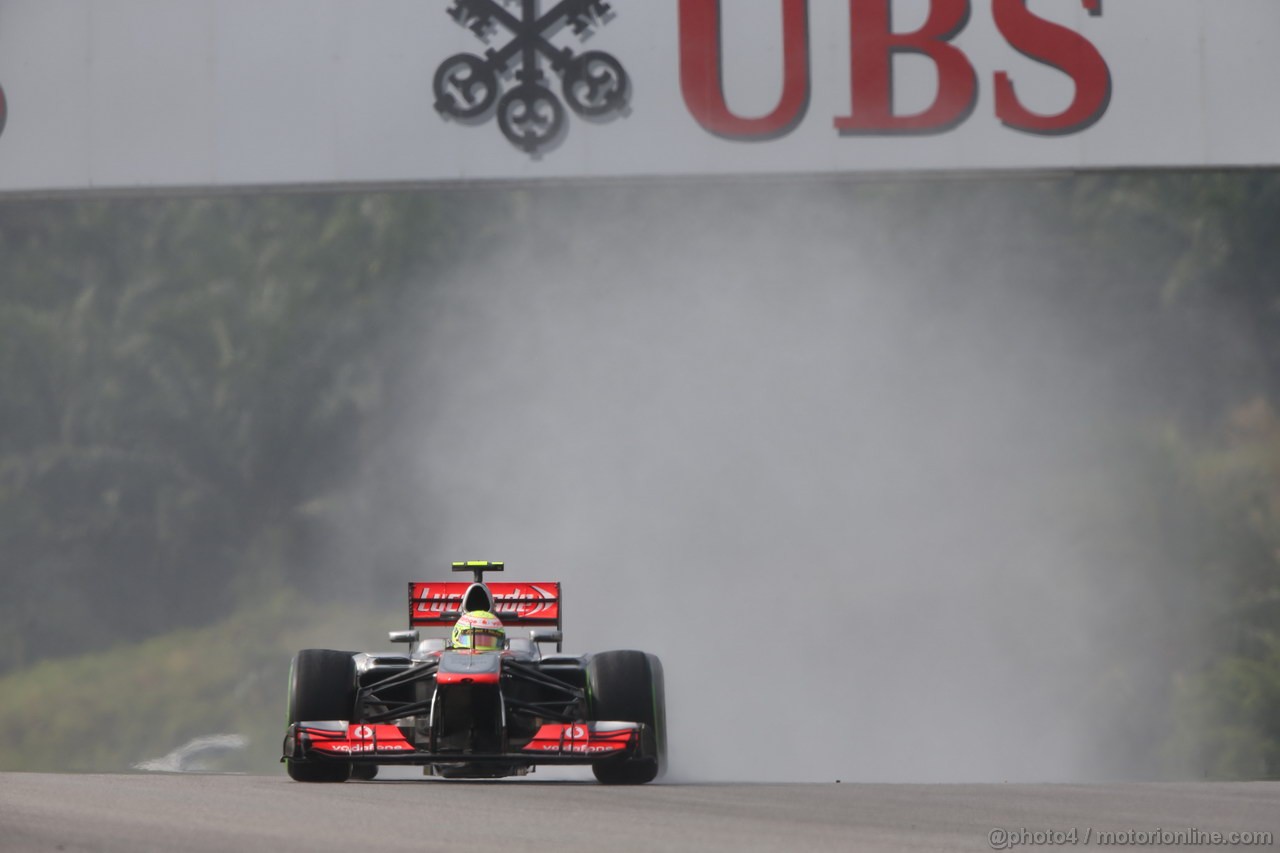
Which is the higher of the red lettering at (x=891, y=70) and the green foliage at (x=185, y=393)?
the red lettering at (x=891, y=70)

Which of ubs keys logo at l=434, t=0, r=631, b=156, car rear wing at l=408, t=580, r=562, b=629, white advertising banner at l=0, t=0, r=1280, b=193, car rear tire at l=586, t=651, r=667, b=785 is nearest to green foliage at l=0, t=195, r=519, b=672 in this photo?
white advertising banner at l=0, t=0, r=1280, b=193

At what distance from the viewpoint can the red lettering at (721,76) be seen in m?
22.8

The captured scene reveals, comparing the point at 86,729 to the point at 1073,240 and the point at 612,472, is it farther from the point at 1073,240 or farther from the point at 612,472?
the point at 1073,240

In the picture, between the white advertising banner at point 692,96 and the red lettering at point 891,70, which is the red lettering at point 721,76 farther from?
the red lettering at point 891,70

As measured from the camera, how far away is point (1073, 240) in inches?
947

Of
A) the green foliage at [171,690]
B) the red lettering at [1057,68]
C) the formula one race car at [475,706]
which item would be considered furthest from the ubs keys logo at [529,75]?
the formula one race car at [475,706]

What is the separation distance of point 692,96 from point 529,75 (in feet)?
6.48

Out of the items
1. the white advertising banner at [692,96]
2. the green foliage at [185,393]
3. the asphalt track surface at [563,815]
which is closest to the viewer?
the asphalt track surface at [563,815]

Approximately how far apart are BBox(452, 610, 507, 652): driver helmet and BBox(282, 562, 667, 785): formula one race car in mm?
36

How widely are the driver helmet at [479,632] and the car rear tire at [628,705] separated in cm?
77

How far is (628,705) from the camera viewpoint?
14.2 m

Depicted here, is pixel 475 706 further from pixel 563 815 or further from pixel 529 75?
pixel 529 75

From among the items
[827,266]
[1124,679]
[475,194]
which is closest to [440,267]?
[475,194]

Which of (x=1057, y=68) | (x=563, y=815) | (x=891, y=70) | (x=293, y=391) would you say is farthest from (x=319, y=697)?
(x=1057, y=68)
